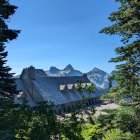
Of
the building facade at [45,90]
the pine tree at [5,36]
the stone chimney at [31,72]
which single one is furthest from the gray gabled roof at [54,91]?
the pine tree at [5,36]

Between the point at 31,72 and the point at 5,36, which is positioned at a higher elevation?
the point at 31,72

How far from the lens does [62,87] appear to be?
228ft

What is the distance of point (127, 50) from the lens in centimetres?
1355

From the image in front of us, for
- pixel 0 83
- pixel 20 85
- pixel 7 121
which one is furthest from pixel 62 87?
pixel 7 121

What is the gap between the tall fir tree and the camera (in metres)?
12.9

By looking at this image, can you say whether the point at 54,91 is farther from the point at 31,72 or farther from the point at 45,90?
Answer: the point at 31,72

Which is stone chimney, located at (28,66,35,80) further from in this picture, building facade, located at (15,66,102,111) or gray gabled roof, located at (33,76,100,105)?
gray gabled roof, located at (33,76,100,105)

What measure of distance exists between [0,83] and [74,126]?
6105 mm

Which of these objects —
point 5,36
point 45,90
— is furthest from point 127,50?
point 45,90

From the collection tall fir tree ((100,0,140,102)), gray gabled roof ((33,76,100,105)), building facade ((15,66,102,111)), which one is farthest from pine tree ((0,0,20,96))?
gray gabled roof ((33,76,100,105))

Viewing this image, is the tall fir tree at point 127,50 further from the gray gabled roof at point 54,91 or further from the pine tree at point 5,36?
the gray gabled roof at point 54,91

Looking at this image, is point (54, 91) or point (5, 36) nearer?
point (5, 36)

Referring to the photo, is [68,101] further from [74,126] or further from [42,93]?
[74,126]

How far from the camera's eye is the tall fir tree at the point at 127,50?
12.9 m
